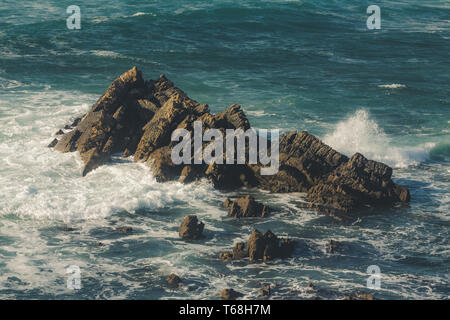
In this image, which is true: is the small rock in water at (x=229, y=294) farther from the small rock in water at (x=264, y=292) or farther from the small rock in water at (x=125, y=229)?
the small rock in water at (x=125, y=229)

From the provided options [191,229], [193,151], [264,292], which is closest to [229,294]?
[264,292]

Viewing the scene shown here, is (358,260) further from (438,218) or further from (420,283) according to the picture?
(438,218)

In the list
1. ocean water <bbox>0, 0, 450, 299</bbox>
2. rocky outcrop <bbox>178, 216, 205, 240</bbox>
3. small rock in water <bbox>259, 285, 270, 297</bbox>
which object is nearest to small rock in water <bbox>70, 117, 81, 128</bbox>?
ocean water <bbox>0, 0, 450, 299</bbox>

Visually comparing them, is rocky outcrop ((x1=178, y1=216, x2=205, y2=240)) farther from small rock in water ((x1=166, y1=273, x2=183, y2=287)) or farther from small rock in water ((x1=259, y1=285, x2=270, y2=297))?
small rock in water ((x1=259, y1=285, x2=270, y2=297))

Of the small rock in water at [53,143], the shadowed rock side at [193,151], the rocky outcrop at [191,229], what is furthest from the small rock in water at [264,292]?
the small rock in water at [53,143]

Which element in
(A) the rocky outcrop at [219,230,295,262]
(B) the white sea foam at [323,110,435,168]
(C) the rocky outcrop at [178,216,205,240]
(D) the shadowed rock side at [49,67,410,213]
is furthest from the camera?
(B) the white sea foam at [323,110,435,168]

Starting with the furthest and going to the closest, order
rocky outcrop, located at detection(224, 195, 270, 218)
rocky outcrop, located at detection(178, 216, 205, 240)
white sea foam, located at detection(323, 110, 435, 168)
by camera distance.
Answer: white sea foam, located at detection(323, 110, 435, 168) < rocky outcrop, located at detection(224, 195, 270, 218) < rocky outcrop, located at detection(178, 216, 205, 240)

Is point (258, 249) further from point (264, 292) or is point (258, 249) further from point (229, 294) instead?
point (229, 294)
